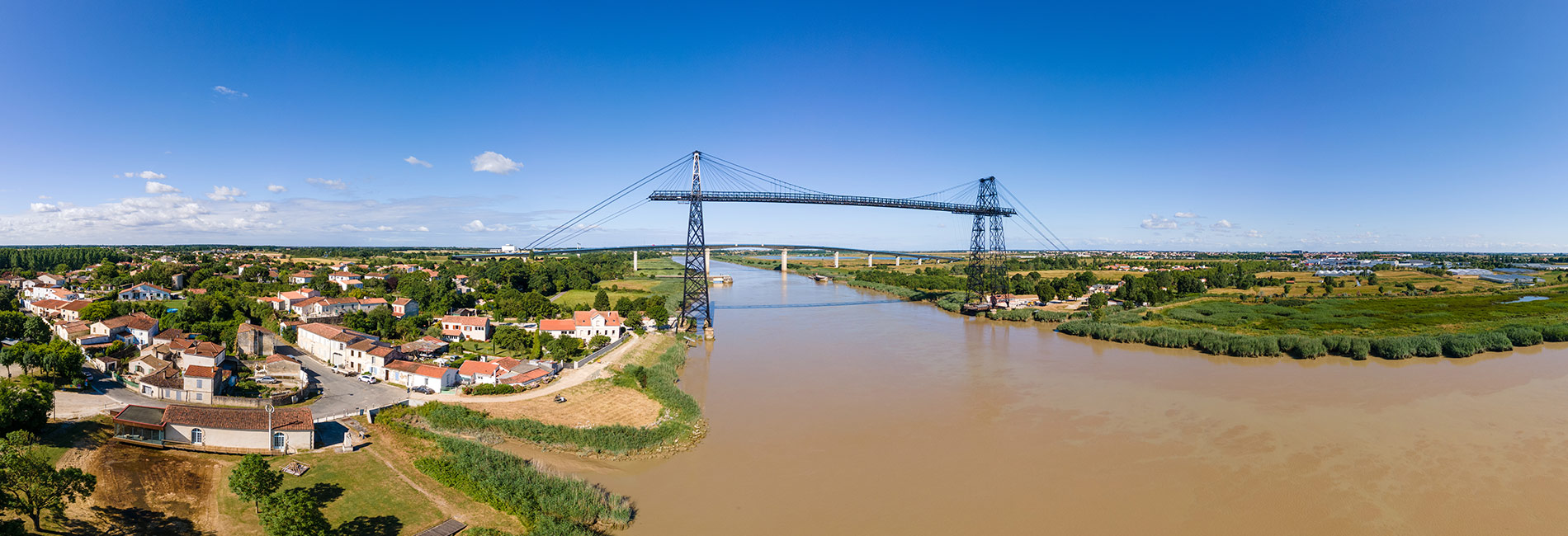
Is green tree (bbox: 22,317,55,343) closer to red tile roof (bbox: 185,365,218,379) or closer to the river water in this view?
red tile roof (bbox: 185,365,218,379)

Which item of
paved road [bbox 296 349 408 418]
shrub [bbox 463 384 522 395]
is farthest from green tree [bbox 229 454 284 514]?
shrub [bbox 463 384 522 395]

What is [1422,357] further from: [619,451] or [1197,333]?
[619,451]

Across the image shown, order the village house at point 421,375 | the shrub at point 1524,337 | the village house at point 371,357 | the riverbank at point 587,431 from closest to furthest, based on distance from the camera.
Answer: the riverbank at point 587,431 → the village house at point 421,375 → the village house at point 371,357 → the shrub at point 1524,337

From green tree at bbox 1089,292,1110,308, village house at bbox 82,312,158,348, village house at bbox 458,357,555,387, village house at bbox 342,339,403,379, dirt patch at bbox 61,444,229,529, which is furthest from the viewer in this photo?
green tree at bbox 1089,292,1110,308

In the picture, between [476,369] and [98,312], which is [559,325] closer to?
[476,369]

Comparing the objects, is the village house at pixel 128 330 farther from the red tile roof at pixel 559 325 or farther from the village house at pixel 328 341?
the red tile roof at pixel 559 325

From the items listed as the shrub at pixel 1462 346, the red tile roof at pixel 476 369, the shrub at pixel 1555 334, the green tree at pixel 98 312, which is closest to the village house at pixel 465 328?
the red tile roof at pixel 476 369

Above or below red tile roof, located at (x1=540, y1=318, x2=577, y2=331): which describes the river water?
below
